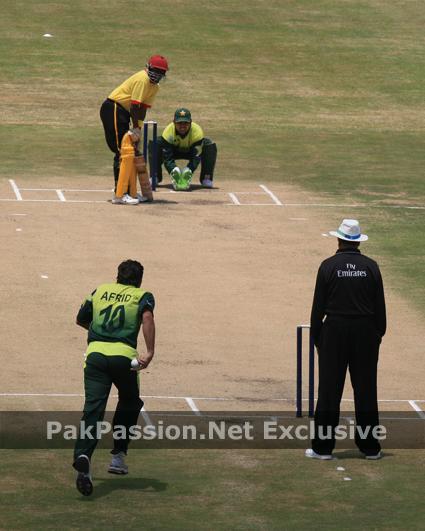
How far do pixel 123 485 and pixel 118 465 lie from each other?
0.28m

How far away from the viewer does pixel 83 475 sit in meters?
11.6

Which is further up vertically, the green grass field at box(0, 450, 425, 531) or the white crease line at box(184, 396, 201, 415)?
the green grass field at box(0, 450, 425, 531)

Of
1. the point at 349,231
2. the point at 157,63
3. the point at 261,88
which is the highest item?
the point at 349,231

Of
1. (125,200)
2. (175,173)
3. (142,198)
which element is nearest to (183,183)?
(175,173)

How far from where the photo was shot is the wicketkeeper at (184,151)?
26.7 m

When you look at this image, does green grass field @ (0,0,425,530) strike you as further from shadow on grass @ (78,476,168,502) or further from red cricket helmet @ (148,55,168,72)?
red cricket helmet @ (148,55,168,72)

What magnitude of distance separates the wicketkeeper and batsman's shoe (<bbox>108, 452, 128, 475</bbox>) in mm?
14654

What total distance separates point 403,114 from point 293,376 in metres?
21.2

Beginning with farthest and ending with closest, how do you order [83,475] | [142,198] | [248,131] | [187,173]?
Result: [248,131] < [187,173] < [142,198] < [83,475]

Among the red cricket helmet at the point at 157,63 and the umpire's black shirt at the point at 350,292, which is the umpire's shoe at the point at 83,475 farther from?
the red cricket helmet at the point at 157,63

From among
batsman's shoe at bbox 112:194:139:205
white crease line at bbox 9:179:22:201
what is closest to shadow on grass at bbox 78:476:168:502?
batsman's shoe at bbox 112:194:139:205

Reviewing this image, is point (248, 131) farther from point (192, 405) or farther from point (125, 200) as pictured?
point (192, 405)

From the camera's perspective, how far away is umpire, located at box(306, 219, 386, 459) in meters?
13.0

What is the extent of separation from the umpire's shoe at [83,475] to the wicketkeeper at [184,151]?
→ 15.3 metres
